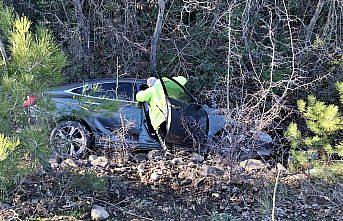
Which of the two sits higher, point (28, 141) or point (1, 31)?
point (1, 31)

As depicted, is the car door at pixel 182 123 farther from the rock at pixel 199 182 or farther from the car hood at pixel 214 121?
the rock at pixel 199 182

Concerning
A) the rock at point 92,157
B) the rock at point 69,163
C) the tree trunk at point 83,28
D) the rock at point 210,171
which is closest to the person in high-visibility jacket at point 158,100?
the rock at point 92,157

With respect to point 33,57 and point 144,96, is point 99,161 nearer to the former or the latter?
point 144,96

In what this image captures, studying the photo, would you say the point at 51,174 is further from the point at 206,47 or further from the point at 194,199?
the point at 206,47

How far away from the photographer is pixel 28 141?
15.0 ft

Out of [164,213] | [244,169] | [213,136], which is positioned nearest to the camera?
[164,213]

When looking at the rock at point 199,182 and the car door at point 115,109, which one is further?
the rock at point 199,182

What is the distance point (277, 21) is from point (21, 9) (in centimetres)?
596

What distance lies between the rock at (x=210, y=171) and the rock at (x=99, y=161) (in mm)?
1295

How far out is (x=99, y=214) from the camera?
16.2 feet

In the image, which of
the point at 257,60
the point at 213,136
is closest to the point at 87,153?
the point at 213,136

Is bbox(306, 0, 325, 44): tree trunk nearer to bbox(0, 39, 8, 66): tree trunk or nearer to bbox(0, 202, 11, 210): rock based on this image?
bbox(0, 39, 8, 66): tree trunk

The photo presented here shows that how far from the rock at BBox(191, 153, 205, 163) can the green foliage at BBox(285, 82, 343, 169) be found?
127 centimetres

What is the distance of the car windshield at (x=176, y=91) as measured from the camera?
8.08m
